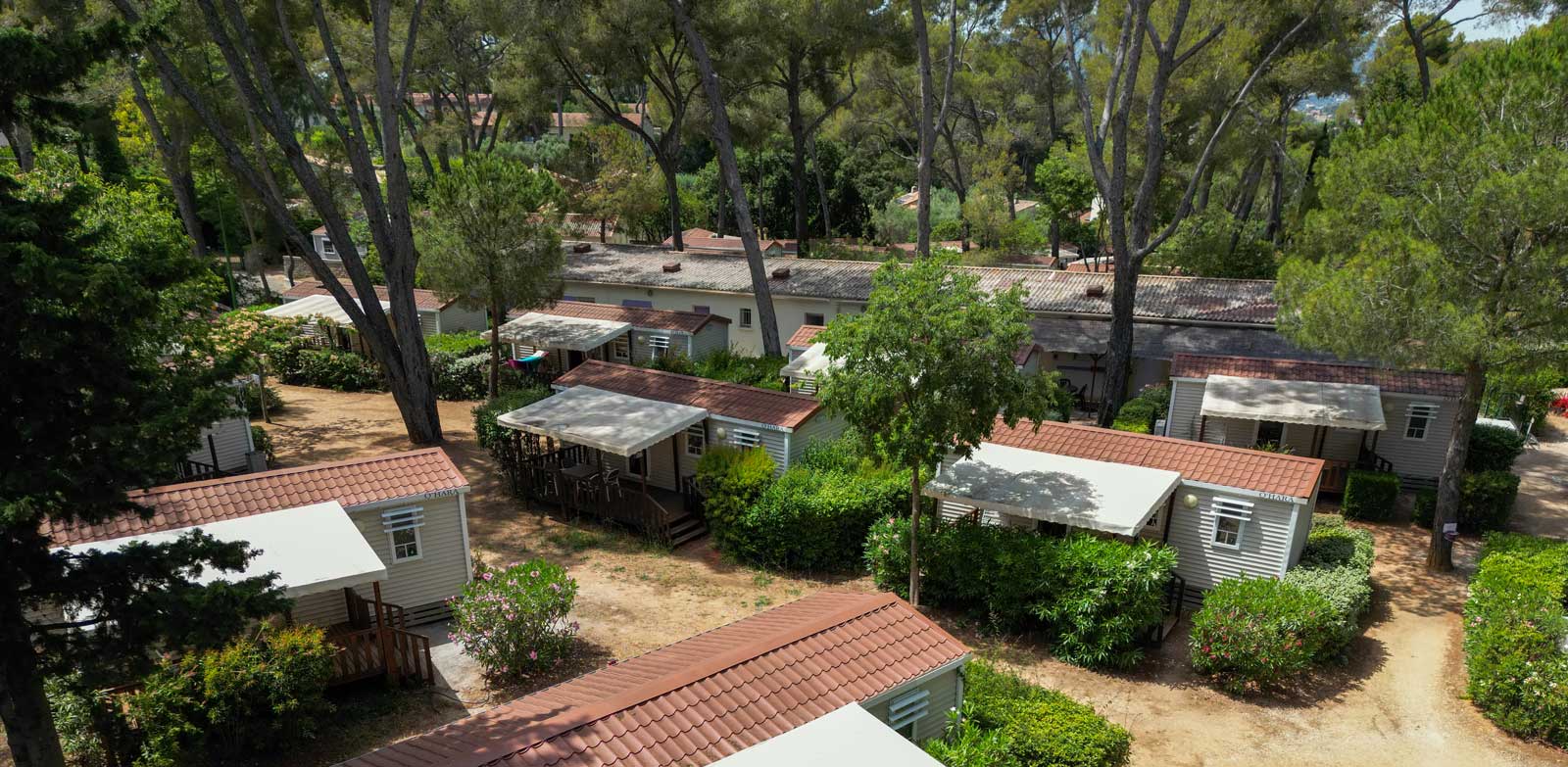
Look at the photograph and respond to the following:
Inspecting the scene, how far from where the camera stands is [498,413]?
789 inches

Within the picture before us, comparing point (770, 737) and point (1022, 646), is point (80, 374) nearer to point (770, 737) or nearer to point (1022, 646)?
point (770, 737)

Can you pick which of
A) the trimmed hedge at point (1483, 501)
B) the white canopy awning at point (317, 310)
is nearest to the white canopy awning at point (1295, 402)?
the trimmed hedge at point (1483, 501)

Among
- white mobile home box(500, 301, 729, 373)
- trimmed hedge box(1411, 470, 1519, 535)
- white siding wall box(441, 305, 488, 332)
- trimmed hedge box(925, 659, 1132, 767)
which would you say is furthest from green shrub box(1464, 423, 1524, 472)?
white siding wall box(441, 305, 488, 332)

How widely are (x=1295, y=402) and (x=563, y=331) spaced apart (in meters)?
19.4

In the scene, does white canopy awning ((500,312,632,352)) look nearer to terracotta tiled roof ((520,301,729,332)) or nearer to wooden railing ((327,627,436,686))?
terracotta tiled roof ((520,301,729,332))

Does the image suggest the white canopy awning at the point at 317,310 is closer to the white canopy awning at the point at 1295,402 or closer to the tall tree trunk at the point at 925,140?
the tall tree trunk at the point at 925,140

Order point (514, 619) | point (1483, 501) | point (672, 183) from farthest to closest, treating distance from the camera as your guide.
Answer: point (672, 183) → point (1483, 501) → point (514, 619)

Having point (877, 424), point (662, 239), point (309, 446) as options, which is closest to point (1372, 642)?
point (877, 424)

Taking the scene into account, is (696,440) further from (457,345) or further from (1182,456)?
(457,345)

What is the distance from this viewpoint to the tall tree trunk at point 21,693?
633 cm

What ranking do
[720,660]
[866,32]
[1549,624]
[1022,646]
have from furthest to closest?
1. [866,32]
2. [1022,646]
3. [1549,624]
4. [720,660]

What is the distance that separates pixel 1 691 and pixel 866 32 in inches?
1112

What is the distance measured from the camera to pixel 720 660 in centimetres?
806

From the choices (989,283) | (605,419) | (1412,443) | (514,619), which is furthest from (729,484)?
(1412,443)
